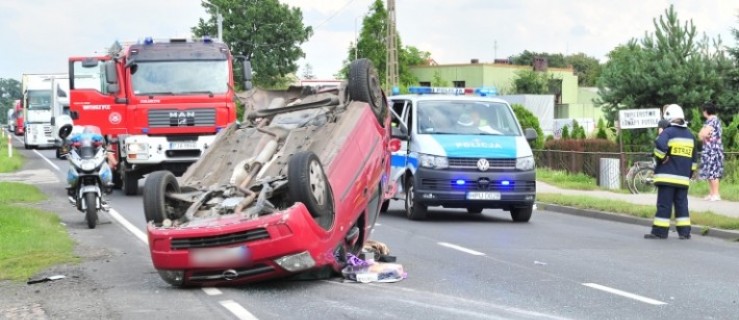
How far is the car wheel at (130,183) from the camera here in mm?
22547

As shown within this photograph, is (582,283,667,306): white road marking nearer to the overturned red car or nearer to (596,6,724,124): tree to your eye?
the overturned red car

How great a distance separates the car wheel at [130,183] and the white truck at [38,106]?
97.0 feet

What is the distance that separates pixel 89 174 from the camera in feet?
50.6

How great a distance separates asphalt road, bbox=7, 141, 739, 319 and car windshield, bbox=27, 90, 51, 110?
3853 cm

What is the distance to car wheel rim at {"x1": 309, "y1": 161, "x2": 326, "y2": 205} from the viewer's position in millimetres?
8992

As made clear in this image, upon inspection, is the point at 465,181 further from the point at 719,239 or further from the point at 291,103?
the point at 291,103

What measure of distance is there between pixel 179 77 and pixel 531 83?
5772cm

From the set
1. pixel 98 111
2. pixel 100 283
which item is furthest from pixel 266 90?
pixel 98 111

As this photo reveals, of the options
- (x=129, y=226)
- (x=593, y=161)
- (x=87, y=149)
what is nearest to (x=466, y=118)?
(x=129, y=226)

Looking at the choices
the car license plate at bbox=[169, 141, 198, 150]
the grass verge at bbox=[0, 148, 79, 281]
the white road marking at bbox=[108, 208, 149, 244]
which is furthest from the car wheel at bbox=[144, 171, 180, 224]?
the car license plate at bbox=[169, 141, 198, 150]

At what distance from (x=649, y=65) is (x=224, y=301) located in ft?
79.7

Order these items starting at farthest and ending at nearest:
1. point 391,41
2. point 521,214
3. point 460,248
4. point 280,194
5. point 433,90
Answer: point 391,41
point 433,90
point 521,214
point 460,248
point 280,194

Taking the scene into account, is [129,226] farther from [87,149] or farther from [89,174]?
[87,149]

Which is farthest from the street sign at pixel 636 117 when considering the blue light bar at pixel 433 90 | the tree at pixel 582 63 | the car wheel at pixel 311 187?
the tree at pixel 582 63
